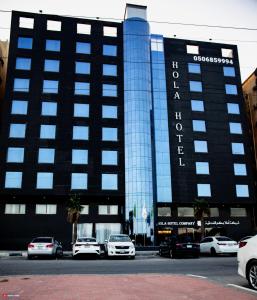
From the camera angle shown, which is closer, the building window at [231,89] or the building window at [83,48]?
the building window at [83,48]

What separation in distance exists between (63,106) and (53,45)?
36.1ft

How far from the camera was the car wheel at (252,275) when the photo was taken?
8266 mm

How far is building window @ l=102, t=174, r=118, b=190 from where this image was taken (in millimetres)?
49975

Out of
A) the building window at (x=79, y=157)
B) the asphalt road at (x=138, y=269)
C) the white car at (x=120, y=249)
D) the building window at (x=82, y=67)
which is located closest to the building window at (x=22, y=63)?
the building window at (x=82, y=67)

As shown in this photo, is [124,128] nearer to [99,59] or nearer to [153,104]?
[153,104]

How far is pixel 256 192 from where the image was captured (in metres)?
58.3

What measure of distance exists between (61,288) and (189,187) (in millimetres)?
45882

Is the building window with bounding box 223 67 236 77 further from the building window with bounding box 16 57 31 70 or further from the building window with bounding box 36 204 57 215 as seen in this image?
the building window with bounding box 36 204 57 215

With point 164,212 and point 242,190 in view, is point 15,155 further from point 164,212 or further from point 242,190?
point 242,190

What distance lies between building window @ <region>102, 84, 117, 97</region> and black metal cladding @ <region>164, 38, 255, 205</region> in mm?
8978

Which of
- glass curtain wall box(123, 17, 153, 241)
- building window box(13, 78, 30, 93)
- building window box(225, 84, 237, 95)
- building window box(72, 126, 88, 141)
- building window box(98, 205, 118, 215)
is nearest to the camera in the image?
glass curtain wall box(123, 17, 153, 241)

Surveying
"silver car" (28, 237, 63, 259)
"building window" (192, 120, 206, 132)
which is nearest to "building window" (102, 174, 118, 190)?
"building window" (192, 120, 206, 132)

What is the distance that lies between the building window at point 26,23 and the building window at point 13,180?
24.5 metres

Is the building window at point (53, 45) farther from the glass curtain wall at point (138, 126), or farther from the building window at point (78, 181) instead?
the building window at point (78, 181)
